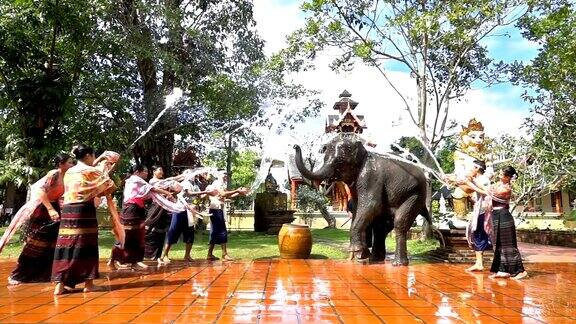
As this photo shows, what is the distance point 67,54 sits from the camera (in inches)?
542

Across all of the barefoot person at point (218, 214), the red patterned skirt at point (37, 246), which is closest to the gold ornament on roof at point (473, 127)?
the barefoot person at point (218, 214)

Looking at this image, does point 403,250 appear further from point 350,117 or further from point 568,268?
point 350,117

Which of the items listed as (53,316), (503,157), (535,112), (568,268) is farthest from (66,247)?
(535,112)

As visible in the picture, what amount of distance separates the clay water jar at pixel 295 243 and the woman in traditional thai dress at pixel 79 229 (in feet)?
14.5

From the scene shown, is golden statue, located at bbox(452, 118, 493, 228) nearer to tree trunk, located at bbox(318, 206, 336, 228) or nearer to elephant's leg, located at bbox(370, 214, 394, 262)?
elephant's leg, located at bbox(370, 214, 394, 262)

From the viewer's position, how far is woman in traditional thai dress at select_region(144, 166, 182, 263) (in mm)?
8008

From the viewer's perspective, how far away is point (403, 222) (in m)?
8.23

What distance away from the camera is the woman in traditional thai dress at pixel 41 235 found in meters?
5.93

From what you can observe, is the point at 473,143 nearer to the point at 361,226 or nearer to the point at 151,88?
the point at 361,226

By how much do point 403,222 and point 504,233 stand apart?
1834mm

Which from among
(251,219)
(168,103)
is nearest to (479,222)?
(168,103)

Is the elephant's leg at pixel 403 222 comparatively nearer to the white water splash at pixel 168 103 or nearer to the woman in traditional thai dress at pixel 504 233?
the woman in traditional thai dress at pixel 504 233

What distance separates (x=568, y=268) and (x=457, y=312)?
5049 millimetres

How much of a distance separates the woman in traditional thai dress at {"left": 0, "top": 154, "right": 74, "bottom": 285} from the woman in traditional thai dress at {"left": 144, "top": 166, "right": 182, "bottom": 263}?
6.46 ft
